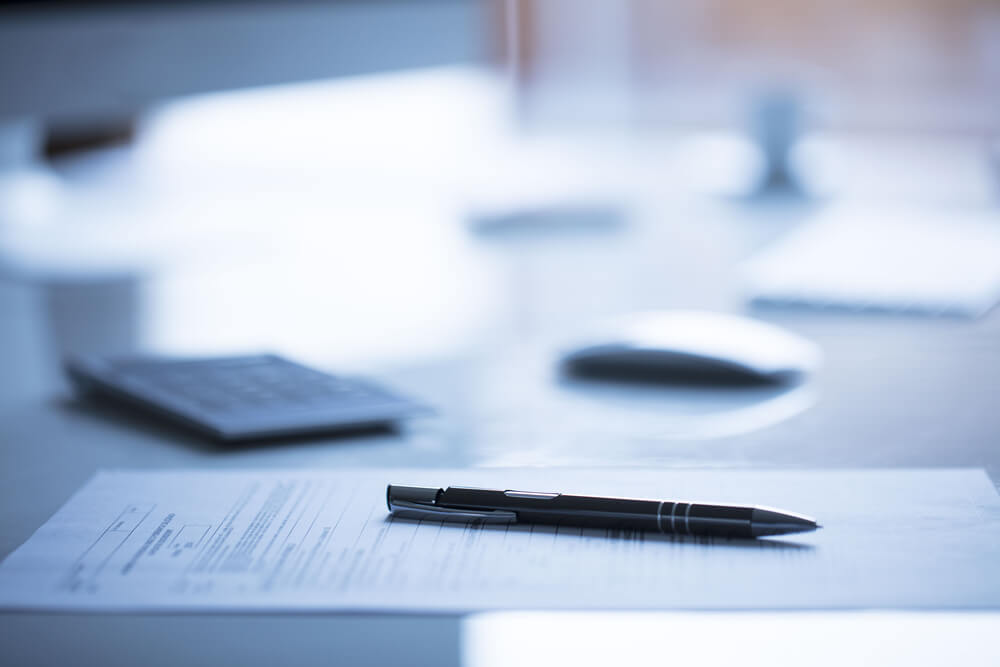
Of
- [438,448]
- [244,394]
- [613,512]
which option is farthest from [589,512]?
[244,394]

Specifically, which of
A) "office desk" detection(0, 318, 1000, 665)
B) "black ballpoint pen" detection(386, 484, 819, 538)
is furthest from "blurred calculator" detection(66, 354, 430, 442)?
"black ballpoint pen" detection(386, 484, 819, 538)

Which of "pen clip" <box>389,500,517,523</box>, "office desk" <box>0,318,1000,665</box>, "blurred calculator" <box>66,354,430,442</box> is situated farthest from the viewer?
"blurred calculator" <box>66,354,430,442</box>

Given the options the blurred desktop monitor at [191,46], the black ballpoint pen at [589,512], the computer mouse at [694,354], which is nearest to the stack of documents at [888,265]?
the computer mouse at [694,354]

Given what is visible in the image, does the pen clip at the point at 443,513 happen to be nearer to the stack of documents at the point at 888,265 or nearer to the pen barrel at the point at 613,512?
the pen barrel at the point at 613,512

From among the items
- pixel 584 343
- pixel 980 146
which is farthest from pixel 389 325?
pixel 980 146

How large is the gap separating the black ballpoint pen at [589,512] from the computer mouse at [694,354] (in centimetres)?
31

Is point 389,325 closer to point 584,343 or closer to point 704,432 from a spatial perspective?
point 584,343

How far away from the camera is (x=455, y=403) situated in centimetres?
81

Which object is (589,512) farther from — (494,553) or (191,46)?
(191,46)

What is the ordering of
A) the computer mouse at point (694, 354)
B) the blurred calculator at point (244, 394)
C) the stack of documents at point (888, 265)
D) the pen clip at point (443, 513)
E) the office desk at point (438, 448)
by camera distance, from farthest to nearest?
the stack of documents at point (888, 265), the computer mouse at point (694, 354), the blurred calculator at point (244, 394), the pen clip at point (443, 513), the office desk at point (438, 448)

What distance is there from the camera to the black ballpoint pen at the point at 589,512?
1.72ft

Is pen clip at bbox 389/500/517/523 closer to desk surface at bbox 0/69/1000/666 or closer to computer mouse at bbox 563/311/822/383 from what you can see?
desk surface at bbox 0/69/1000/666

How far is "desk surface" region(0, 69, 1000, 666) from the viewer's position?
463 mm

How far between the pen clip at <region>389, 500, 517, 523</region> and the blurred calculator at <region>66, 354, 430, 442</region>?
16 centimetres
